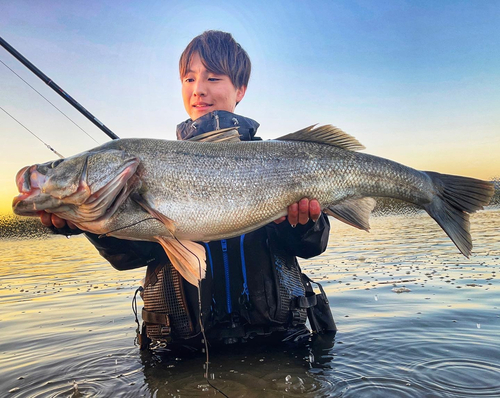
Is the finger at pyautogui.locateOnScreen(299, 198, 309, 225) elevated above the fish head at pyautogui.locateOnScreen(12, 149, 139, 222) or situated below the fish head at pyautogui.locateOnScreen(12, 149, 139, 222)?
below

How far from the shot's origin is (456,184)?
3422 millimetres

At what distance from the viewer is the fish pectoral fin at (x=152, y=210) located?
2.94 meters

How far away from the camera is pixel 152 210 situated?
116 inches

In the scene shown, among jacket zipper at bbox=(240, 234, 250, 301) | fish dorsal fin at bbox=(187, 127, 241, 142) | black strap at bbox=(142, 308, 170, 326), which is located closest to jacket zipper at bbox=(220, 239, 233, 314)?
jacket zipper at bbox=(240, 234, 250, 301)

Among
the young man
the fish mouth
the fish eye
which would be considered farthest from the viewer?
the young man

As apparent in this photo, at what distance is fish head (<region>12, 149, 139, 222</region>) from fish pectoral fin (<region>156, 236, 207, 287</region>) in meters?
0.51

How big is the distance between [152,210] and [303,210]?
117 centimetres

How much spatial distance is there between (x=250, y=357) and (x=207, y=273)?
0.82 m

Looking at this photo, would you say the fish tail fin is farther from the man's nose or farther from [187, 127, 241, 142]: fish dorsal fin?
the man's nose

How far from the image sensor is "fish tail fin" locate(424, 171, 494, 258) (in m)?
3.33

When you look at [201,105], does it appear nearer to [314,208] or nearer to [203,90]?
[203,90]

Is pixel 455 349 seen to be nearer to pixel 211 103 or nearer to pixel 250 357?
pixel 250 357

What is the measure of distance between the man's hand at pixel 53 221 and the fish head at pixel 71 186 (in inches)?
2.7

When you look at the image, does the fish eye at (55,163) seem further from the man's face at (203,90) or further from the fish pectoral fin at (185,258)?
the man's face at (203,90)
